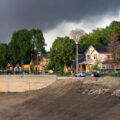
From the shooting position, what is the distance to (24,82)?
174 ft

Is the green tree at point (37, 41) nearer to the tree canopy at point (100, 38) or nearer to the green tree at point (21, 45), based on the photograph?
the green tree at point (21, 45)

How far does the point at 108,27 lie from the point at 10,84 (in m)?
60.8

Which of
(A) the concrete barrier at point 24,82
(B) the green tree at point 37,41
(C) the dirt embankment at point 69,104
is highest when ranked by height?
(B) the green tree at point 37,41

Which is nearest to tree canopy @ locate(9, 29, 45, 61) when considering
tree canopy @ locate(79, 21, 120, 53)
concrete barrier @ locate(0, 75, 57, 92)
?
tree canopy @ locate(79, 21, 120, 53)

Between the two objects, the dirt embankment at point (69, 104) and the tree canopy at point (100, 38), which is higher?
the tree canopy at point (100, 38)

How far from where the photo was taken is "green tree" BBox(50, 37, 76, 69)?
68500mm

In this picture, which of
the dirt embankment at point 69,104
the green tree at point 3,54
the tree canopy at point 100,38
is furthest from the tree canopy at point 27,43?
the dirt embankment at point 69,104

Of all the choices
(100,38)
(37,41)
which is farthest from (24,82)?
(100,38)

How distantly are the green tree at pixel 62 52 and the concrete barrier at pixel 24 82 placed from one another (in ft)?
56.2

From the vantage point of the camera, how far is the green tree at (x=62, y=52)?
6850 centimetres

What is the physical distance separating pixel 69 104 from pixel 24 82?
2131 centimetres

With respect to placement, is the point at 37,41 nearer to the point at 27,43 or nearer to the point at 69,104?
the point at 27,43

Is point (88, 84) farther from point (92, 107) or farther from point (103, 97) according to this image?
point (92, 107)

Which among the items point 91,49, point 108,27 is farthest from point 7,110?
point 108,27
